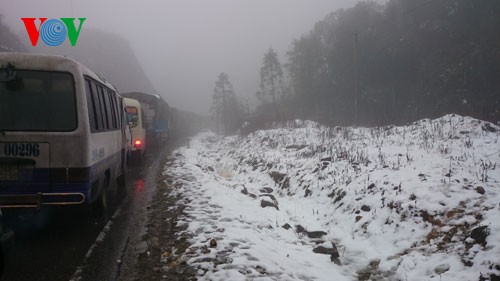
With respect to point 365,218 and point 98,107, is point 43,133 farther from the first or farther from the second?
point 365,218

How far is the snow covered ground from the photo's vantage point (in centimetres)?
530

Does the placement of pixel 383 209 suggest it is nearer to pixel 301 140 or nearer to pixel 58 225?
pixel 58 225

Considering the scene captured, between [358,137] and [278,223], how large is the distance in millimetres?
10324

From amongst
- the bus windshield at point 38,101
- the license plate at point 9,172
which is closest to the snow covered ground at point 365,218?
the license plate at point 9,172

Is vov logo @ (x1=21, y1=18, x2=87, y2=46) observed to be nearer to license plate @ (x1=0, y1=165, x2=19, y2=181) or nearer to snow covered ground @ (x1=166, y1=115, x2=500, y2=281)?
snow covered ground @ (x1=166, y1=115, x2=500, y2=281)

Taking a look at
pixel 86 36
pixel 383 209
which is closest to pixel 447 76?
pixel 383 209

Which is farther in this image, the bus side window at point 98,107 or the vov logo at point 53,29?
the vov logo at point 53,29

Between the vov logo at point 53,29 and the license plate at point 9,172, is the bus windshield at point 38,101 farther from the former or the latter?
the vov logo at point 53,29

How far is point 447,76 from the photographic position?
3359 centimetres

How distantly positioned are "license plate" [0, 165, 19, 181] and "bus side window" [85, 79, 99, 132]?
128 centimetres

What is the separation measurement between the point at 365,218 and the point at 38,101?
694 cm

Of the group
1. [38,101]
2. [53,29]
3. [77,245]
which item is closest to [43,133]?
[38,101]

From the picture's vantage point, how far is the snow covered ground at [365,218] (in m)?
5.30

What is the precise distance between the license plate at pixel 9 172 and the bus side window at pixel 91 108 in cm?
128
